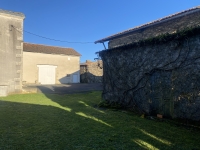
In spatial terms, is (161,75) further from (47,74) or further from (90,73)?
(90,73)

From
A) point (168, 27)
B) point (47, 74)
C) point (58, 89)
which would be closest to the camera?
point (168, 27)

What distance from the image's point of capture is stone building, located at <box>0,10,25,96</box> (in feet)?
34.7

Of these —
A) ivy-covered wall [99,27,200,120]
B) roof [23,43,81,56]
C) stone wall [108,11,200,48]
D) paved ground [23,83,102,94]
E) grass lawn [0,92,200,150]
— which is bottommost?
grass lawn [0,92,200,150]

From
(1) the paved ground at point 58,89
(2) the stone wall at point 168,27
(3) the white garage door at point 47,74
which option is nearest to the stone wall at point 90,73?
(3) the white garage door at point 47,74

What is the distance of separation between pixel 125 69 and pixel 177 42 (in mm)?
2294

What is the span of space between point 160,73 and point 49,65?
20.9 meters

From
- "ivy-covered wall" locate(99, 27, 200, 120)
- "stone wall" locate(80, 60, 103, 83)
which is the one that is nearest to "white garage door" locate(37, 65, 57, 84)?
"stone wall" locate(80, 60, 103, 83)

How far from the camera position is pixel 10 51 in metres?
10.9

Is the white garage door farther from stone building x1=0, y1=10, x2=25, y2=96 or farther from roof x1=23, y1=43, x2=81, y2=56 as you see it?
stone building x1=0, y1=10, x2=25, y2=96

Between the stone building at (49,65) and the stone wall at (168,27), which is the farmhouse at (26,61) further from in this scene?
the stone wall at (168,27)

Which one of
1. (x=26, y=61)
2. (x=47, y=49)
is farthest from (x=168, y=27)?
(x=47, y=49)

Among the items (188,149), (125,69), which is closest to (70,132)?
(188,149)

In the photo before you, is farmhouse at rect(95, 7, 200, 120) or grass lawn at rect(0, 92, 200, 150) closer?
grass lawn at rect(0, 92, 200, 150)

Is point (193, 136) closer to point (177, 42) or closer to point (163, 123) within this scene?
point (163, 123)
